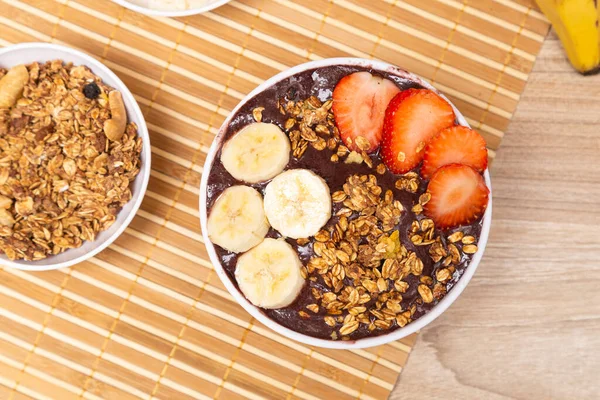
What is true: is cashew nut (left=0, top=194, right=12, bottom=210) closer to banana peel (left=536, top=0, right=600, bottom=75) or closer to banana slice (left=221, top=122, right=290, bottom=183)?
banana slice (left=221, top=122, right=290, bottom=183)

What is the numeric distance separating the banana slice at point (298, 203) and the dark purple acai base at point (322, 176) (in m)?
0.02

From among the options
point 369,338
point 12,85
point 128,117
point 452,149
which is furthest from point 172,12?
point 369,338

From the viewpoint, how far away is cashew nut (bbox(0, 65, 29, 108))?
1.38 m

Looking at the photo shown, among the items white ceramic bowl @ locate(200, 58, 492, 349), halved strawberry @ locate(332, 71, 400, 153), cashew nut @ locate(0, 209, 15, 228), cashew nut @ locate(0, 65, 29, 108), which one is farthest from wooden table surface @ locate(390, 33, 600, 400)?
cashew nut @ locate(0, 65, 29, 108)

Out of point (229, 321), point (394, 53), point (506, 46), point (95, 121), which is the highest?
point (506, 46)

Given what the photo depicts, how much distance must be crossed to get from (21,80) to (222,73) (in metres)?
0.48

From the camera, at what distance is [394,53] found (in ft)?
5.01

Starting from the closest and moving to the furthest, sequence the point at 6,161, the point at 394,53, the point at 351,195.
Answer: the point at 351,195 < the point at 6,161 < the point at 394,53

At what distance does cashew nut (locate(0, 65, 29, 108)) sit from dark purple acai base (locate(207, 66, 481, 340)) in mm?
505

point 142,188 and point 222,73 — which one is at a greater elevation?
point 222,73

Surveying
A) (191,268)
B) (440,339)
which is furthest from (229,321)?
(440,339)

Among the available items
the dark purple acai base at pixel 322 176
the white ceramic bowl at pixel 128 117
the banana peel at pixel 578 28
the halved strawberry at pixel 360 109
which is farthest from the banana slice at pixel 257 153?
Answer: the banana peel at pixel 578 28

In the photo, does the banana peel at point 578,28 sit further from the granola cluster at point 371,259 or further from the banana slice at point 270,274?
the banana slice at point 270,274

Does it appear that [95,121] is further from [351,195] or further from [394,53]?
[394,53]
